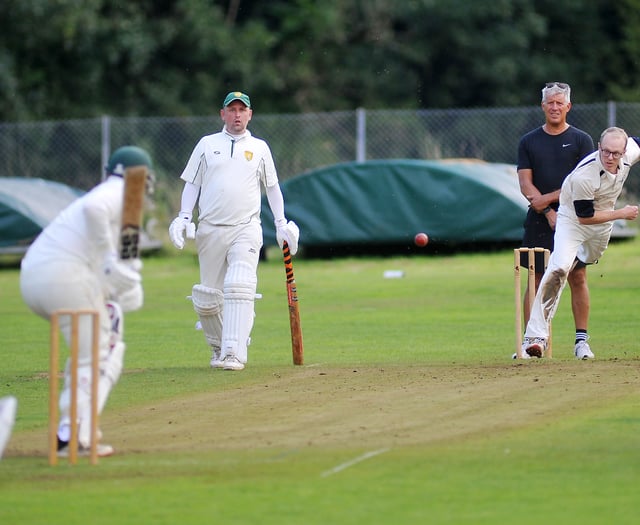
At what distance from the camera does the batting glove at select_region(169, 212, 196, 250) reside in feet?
35.6

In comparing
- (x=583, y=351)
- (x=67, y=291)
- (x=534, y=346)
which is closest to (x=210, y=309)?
(x=534, y=346)

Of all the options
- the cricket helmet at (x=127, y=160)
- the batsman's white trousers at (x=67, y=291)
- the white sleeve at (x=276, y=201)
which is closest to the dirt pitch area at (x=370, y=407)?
the batsman's white trousers at (x=67, y=291)

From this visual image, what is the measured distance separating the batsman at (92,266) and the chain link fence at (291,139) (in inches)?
703

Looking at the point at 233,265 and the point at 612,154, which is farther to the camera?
the point at 233,265

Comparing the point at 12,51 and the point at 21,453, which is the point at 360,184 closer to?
the point at 12,51

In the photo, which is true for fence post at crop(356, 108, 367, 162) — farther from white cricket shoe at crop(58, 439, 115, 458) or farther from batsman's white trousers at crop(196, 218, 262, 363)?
white cricket shoe at crop(58, 439, 115, 458)

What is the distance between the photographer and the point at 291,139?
2730 centimetres

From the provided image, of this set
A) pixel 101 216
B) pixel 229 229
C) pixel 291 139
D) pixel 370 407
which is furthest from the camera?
pixel 291 139

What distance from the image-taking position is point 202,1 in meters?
33.2

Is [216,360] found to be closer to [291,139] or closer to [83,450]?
[83,450]

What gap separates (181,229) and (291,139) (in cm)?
1651

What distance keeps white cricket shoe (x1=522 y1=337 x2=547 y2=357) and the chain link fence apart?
1430 centimetres

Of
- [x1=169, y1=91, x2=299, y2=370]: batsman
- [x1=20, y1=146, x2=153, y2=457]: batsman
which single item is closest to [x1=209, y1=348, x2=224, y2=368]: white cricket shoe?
[x1=169, y1=91, x2=299, y2=370]: batsman

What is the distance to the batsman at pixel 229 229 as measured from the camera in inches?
420
